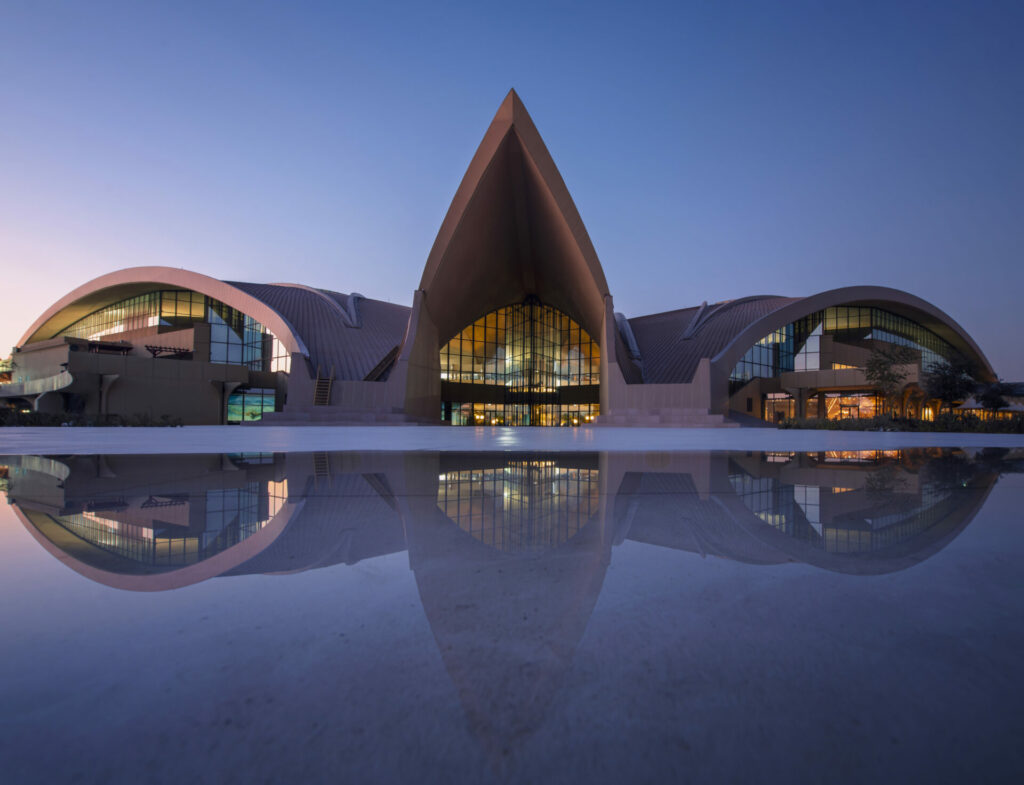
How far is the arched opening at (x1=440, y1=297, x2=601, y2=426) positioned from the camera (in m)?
38.8

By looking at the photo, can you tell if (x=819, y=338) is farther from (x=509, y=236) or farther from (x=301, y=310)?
(x=301, y=310)

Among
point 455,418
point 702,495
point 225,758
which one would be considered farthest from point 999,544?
point 455,418

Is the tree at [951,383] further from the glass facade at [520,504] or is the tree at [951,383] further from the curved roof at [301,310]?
the curved roof at [301,310]

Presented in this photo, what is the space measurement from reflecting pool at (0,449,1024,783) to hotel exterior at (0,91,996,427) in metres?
22.9

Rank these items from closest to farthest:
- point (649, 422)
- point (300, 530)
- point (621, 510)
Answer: point (300, 530)
point (621, 510)
point (649, 422)

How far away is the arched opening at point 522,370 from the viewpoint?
38.8 m

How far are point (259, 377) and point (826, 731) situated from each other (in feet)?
108

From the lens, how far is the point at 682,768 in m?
0.91

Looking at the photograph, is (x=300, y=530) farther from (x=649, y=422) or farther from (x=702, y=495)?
(x=649, y=422)

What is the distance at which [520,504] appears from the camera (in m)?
3.51

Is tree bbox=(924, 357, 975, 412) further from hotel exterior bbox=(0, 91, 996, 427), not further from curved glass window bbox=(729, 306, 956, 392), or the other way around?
curved glass window bbox=(729, 306, 956, 392)

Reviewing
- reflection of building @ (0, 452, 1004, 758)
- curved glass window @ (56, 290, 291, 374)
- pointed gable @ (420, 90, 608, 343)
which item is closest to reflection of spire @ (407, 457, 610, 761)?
reflection of building @ (0, 452, 1004, 758)

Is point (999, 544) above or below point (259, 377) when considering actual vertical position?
below

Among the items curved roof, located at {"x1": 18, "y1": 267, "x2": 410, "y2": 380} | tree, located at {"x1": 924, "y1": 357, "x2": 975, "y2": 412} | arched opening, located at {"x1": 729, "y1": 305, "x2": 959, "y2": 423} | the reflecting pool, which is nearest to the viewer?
the reflecting pool
